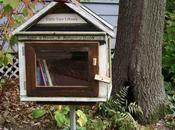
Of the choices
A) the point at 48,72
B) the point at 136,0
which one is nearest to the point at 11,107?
the point at 136,0

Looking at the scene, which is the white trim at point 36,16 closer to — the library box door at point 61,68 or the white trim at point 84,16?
the white trim at point 84,16

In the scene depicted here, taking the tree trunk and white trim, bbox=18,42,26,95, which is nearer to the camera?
white trim, bbox=18,42,26,95

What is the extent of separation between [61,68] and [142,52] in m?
2.51

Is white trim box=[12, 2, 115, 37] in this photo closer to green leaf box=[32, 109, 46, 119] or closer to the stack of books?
the stack of books

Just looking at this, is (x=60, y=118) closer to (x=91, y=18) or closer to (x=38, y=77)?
(x=38, y=77)

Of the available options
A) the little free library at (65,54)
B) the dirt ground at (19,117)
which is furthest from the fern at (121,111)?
the little free library at (65,54)

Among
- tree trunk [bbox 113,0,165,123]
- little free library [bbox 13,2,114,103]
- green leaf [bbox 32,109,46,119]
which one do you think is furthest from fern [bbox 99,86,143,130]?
little free library [bbox 13,2,114,103]

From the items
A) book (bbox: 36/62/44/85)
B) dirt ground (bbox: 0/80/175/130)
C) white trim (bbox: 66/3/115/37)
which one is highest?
white trim (bbox: 66/3/115/37)

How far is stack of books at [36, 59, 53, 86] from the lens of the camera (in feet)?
10.6

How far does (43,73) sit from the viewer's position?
10.6 ft

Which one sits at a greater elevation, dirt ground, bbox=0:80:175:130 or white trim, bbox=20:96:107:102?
white trim, bbox=20:96:107:102

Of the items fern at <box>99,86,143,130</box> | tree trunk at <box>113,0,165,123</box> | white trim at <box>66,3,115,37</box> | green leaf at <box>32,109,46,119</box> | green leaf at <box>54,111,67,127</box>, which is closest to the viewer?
white trim at <box>66,3,115,37</box>

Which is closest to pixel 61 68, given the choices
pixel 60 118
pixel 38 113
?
pixel 60 118

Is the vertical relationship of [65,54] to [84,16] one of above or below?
below
